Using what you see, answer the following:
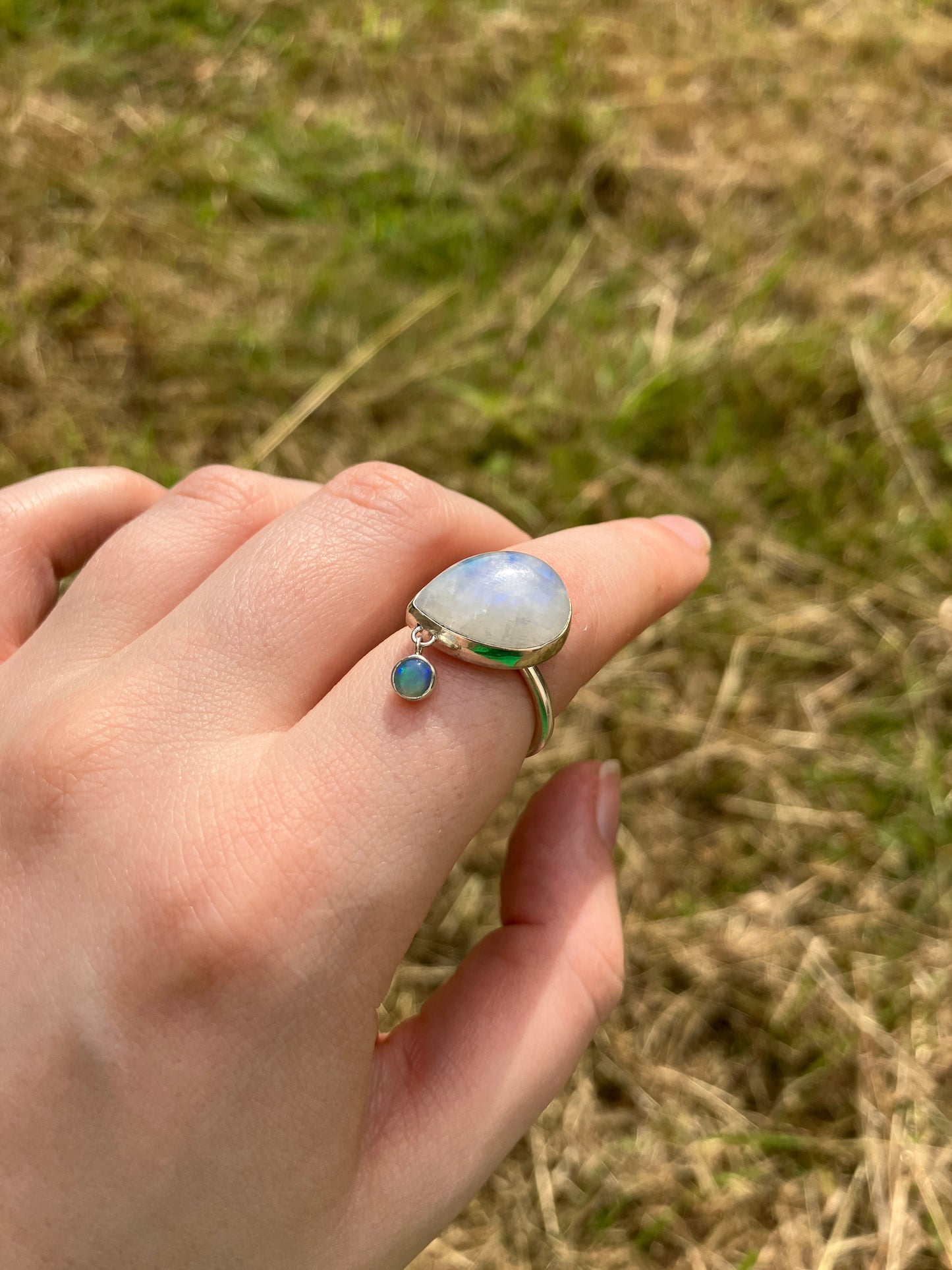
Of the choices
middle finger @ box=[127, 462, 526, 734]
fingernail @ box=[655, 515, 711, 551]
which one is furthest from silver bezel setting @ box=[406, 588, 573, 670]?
fingernail @ box=[655, 515, 711, 551]

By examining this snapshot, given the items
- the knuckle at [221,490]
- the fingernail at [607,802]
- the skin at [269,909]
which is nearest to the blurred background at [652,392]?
the fingernail at [607,802]

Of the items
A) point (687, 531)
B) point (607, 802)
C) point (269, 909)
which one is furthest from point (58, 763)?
point (687, 531)

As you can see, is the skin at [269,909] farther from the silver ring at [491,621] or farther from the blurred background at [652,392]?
the blurred background at [652,392]

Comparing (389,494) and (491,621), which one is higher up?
(389,494)

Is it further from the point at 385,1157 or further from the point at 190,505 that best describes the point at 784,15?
the point at 385,1157

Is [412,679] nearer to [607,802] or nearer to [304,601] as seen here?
[304,601]

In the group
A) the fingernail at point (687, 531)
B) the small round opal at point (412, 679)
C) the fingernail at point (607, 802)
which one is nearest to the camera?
the small round opal at point (412, 679)
